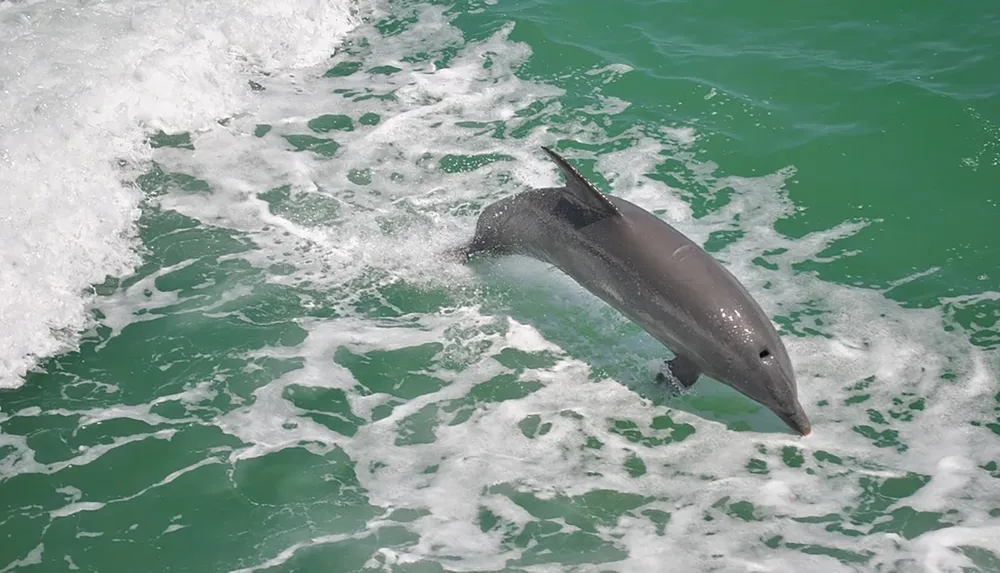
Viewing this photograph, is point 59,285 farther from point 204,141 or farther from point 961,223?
point 961,223

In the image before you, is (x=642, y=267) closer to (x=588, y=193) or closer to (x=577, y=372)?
(x=588, y=193)

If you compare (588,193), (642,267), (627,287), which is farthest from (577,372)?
(588,193)

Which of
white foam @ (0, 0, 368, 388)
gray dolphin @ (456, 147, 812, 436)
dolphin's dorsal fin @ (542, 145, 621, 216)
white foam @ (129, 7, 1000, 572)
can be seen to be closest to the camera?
white foam @ (129, 7, 1000, 572)

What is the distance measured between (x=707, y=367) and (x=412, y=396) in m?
2.76

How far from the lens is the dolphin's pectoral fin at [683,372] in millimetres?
8938

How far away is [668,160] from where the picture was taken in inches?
505

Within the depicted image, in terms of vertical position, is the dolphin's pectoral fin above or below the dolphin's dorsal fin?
below

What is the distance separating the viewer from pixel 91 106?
44.8ft

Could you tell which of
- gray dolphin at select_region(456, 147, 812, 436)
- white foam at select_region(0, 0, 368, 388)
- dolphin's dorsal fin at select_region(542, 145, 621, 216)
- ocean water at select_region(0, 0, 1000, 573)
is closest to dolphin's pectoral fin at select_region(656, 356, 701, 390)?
gray dolphin at select_region(456, 147, 812, 436)

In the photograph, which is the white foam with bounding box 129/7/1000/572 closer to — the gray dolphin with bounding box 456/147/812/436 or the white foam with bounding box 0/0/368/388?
the gray dolphin with bounding box 456/147/812/436

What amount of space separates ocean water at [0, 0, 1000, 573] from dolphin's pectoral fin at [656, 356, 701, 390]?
0.22 m

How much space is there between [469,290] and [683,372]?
274 cm

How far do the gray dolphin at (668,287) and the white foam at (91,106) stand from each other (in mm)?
5079

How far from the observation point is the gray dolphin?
850 centimetres
